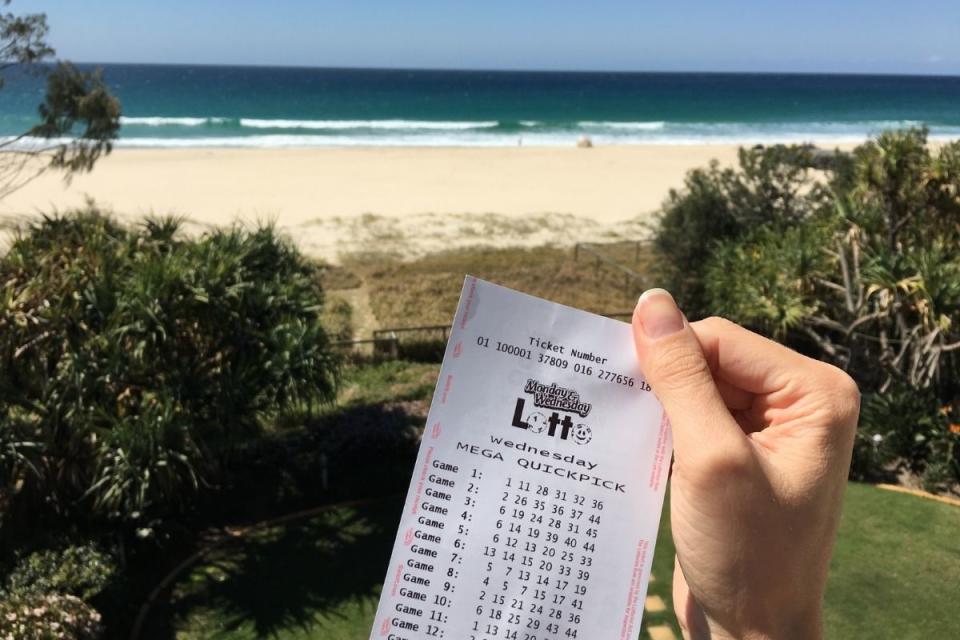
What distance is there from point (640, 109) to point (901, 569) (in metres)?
92.2

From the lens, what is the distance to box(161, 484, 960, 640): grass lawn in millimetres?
7137

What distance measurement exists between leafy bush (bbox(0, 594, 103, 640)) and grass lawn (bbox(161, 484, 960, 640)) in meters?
0.96

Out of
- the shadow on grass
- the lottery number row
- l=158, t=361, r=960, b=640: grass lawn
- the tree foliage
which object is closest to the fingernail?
the lottery number row

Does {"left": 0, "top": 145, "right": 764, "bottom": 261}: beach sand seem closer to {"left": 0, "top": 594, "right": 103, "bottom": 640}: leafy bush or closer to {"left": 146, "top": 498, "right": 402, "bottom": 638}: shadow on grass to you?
{"left": 146, "top": 498, "right": 402, "bottom": 638}: shadow on grass

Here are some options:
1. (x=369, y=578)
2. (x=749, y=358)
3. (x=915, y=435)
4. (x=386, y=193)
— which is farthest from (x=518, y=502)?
(x=386, y=193)

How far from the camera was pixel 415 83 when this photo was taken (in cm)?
13588

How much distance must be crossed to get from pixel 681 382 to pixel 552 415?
0.32m

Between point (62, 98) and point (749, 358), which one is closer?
point (749, 358)

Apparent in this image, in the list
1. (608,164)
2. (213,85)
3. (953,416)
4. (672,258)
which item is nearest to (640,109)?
(608,164)

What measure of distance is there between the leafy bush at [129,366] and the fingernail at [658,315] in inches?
277

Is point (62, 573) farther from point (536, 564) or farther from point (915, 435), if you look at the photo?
point (915, 435)

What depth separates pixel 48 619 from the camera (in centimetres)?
632

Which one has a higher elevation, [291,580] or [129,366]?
[129,366]

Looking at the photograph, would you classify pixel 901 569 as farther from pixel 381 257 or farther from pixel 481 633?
pixel 381 257
